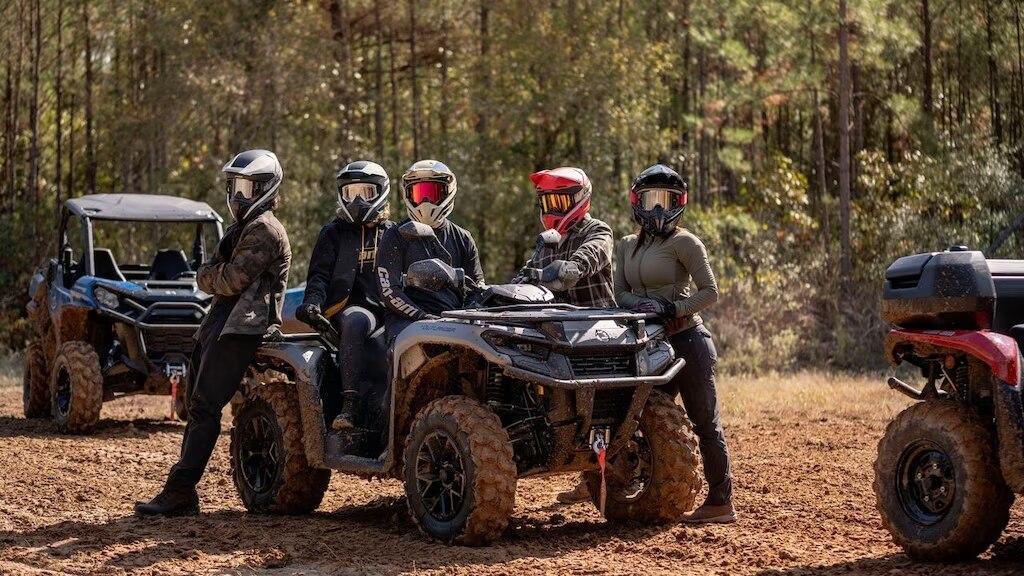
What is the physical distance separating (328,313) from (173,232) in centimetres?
1675

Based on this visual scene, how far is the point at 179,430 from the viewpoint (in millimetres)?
13398

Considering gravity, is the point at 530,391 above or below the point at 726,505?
above

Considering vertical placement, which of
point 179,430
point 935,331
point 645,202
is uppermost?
point 645,202

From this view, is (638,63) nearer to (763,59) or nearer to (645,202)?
(763,59)

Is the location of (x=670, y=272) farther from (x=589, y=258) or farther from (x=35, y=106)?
(x=35, y=106)

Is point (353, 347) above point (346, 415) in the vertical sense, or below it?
above

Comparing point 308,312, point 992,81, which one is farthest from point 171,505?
point 992,81

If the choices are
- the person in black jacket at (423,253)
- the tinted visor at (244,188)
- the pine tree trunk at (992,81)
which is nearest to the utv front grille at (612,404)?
the person in black jacket at (423,253)

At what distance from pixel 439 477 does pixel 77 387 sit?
6312 mm

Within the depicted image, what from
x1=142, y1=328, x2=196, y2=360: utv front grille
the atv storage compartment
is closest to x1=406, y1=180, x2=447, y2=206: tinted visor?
the atv storage compartment

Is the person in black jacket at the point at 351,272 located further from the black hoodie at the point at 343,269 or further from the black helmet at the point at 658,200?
the black helmet at the point at 658,200

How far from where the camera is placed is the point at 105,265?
1424 centimetres

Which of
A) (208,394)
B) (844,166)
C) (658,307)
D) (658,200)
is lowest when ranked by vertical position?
(208,394)

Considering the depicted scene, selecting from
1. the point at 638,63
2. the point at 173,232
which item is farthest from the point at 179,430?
the point at 638,63
